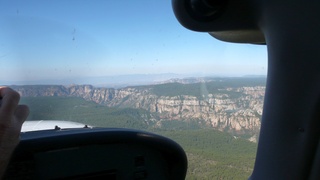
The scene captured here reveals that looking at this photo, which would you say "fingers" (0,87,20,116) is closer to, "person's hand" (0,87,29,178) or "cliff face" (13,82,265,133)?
"person's hand" (0,87,29,178)

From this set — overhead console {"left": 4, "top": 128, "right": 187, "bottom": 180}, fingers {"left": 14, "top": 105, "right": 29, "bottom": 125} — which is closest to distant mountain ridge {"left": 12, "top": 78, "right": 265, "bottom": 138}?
overhead console {"left": 4, "top": 128, "right": 187, "bottom": 180}

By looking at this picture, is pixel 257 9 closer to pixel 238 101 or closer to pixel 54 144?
pixel 54 144

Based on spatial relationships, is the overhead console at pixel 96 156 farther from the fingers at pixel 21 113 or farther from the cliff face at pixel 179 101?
the fingers at pixel 21 113

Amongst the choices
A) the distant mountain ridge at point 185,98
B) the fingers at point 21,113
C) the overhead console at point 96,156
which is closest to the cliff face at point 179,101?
the distant mountain ridge at point 185,98

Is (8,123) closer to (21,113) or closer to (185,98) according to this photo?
(21,113)

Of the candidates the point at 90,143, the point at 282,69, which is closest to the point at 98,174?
the point at 90,143
